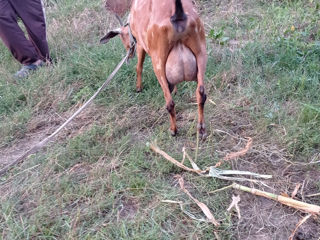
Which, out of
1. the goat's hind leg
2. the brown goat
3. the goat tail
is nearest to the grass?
the goat's hind leg

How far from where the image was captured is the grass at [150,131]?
262cm

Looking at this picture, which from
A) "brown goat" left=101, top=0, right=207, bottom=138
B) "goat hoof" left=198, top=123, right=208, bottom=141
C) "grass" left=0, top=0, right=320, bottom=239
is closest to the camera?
"grass" left=0, top=0, right=320, bottom=239

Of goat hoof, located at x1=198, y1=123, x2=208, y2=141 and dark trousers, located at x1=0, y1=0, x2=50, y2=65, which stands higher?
dark trousers, located at x1=0, y1=0, x2=50, y2=65

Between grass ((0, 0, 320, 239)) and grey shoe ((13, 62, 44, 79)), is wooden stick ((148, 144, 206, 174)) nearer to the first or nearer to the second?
grass ((0, 0, 320, 239))

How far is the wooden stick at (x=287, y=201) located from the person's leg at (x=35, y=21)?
10.8 feet

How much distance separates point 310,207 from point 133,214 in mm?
1199

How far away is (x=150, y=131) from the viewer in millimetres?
3594

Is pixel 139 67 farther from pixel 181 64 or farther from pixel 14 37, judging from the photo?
pixel 14 37

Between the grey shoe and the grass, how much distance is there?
0.47 ft

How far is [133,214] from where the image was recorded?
268cm

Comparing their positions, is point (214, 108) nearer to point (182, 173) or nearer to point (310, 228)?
point (182, 173)

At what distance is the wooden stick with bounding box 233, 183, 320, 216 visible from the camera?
7.95 ft

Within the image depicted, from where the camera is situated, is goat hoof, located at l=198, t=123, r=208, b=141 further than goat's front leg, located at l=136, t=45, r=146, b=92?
No

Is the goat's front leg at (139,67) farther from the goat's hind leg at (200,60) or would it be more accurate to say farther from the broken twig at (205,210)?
the broken twig at (205,210)
